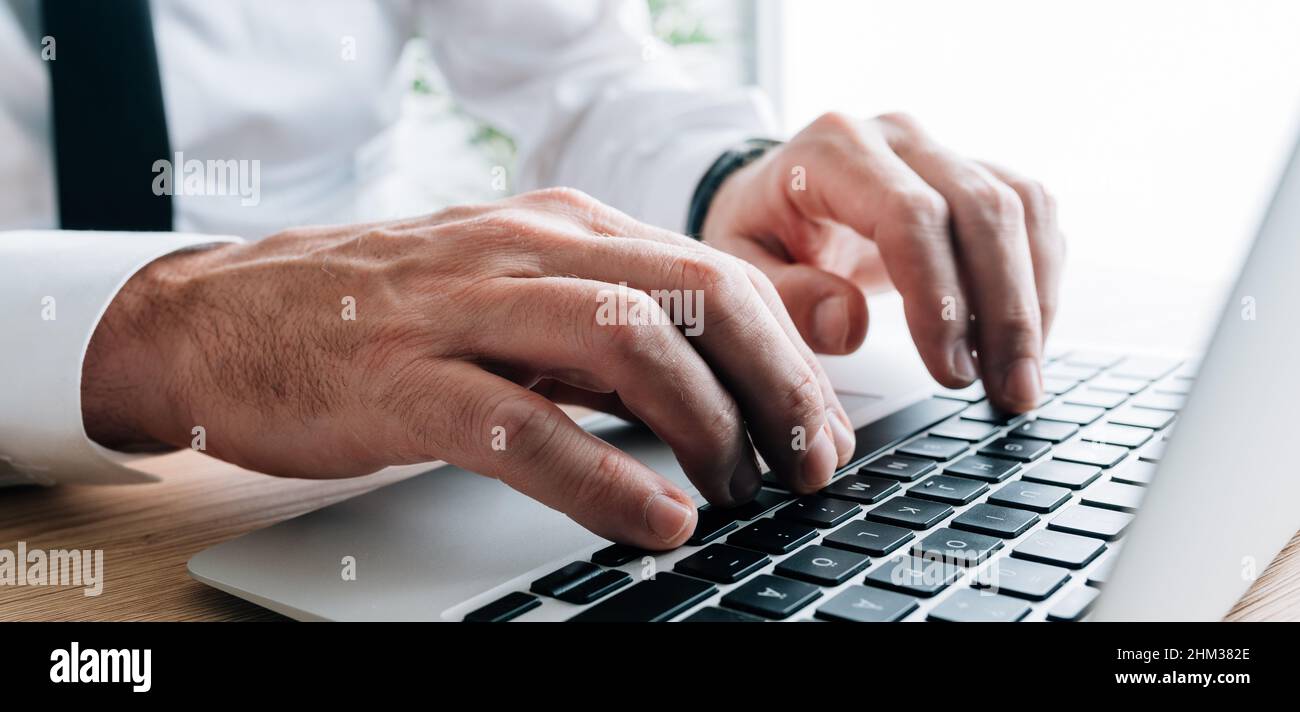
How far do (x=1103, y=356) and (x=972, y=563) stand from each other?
0.47 meters

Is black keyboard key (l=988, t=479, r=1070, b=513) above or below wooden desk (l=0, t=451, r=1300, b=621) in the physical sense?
above

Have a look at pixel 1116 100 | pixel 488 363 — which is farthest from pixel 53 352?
pixel 1116 100

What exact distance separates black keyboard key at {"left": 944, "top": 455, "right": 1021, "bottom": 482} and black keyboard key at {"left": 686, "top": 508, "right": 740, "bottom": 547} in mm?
134

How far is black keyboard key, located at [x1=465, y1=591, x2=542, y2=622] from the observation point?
344mm

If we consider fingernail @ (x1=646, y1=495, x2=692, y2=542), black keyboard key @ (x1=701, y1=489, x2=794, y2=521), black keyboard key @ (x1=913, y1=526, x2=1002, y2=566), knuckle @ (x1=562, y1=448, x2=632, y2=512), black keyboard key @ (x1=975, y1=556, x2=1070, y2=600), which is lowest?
black keyboard key @ (x1=701, y1=489, x2=794, y2=521)

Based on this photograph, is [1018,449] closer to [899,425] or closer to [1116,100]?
[899,425]

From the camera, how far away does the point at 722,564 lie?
15.1 inches

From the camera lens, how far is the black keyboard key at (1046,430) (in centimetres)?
56

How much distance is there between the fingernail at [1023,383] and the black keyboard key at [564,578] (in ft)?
1.17

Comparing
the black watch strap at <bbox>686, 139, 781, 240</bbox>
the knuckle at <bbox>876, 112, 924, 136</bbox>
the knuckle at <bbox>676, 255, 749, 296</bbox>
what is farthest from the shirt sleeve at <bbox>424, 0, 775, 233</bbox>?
the knuckle at <bbox>676, 255, 749, 296</bbox>

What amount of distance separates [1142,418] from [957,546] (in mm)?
267

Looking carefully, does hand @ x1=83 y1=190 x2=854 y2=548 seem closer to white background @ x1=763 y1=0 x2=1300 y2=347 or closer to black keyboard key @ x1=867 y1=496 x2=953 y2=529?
black keyboard key @ x1=867 y1=496 x2=953 y2=529
